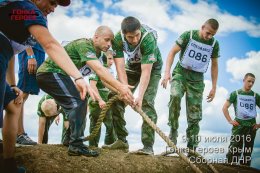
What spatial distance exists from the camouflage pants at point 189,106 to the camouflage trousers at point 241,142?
205 cm

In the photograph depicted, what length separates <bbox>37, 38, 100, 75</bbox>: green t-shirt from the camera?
3.96 meters

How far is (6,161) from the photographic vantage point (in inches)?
120

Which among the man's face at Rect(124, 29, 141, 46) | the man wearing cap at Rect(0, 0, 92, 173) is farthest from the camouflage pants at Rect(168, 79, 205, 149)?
the man wearing cap at Rect(0, 0, 92, 173)

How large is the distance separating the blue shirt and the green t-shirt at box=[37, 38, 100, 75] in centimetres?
157

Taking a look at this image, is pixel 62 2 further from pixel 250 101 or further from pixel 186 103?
pixel 250 101

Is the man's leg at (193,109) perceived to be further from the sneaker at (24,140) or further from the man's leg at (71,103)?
the sneaker at (24,140)

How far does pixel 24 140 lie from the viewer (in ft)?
14.5

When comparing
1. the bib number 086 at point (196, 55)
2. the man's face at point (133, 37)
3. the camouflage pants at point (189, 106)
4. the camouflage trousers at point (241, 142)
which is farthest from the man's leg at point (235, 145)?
the man's face at point (133, 37)

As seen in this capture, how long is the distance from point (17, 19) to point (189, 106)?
178 inches

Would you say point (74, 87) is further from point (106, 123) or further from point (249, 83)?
point (249, 83)

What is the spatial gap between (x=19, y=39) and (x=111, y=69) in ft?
13.6

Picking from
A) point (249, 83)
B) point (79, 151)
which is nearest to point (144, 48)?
point (79, 151)

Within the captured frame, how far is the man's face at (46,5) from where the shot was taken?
282 cm

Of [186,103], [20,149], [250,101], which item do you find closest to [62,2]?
[20,149]
